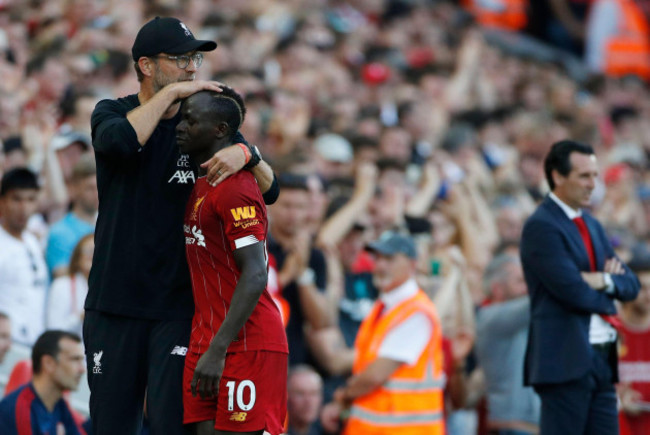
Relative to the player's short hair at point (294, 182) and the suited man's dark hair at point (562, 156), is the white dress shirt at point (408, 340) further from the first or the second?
the player's short hair at point (294, 182)

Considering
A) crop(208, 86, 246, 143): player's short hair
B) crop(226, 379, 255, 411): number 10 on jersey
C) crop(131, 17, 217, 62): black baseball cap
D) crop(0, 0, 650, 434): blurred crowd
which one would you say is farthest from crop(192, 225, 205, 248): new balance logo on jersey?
crop(0, 0, 650, 434): blurred crowd

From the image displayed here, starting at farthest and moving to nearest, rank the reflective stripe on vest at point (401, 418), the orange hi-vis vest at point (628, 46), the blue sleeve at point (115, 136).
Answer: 1. the orange hi-vis vest at point (628, 46)
2. the reflective stripe on vest at point (401, 418)
3. the blue sleeve at point (115, 136)

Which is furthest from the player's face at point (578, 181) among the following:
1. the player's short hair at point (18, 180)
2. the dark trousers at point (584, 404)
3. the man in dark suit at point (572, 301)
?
the player's short hair at point (18, 180)

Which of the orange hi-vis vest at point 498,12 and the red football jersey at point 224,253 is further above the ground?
the orange hi-vis vest at point 498,12

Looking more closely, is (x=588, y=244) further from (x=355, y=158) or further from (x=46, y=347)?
(x=355, y=158)

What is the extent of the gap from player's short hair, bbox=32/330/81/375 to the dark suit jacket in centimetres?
297

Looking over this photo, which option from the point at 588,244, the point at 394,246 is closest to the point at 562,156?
the point at 588,244

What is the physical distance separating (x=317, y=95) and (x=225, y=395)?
30.4 ft

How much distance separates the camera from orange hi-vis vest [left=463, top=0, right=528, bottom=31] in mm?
23375

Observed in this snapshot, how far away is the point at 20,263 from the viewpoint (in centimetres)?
824

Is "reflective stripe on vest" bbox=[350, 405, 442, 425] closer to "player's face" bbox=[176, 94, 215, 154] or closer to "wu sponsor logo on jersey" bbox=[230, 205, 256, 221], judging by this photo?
"wu sponsor logo on jersey" bbox=[230, 205, 256, 221]

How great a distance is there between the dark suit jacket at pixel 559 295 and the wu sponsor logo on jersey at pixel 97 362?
2851 mm

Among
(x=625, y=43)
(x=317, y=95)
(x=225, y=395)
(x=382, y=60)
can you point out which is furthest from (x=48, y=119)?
(x=625, y=43)

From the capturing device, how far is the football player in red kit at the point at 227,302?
5043 millimetres
